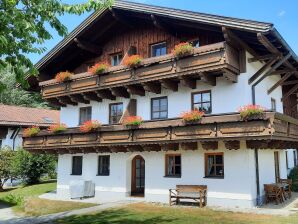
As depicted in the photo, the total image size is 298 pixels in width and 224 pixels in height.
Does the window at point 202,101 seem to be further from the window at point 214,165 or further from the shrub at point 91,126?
the shrub at point 91,126

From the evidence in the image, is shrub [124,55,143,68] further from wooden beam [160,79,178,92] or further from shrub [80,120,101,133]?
shrub [80,120,101,133]

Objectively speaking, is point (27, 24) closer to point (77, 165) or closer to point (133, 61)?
point (133, 61)

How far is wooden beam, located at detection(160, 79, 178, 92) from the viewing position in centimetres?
1727

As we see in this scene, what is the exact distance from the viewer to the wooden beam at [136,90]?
18578 millimetres

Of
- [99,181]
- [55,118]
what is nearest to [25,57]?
[99,181]

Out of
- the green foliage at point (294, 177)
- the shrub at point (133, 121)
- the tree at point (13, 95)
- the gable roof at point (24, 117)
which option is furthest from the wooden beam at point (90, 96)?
the tree at point (13, 95)

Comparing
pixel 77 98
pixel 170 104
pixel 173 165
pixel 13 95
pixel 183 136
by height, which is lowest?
pixel 173 165

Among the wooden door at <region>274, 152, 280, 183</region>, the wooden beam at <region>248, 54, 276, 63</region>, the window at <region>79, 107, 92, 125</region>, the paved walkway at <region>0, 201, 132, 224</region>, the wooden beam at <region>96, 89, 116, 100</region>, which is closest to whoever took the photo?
the paved walkway at <region>0, 201, 132, 224</region>

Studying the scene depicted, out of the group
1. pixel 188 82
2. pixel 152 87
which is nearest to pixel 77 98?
pixel 152 87

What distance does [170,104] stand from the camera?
18.5m

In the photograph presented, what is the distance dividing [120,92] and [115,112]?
1.81 metres

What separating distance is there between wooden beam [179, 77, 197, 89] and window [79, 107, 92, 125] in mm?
7598

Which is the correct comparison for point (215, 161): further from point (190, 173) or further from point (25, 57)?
point (25, 57)

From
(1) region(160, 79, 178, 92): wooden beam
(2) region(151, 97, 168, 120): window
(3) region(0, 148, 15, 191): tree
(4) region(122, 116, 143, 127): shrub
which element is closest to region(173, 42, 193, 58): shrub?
(1) region(160, 79, 178, 92): wooden beam
